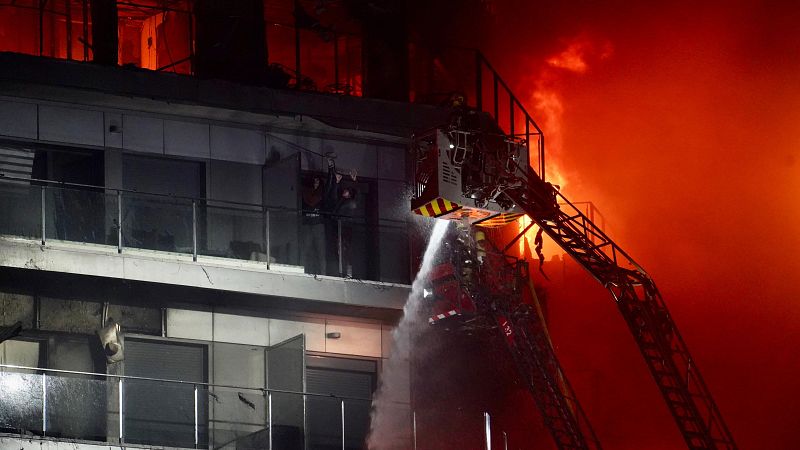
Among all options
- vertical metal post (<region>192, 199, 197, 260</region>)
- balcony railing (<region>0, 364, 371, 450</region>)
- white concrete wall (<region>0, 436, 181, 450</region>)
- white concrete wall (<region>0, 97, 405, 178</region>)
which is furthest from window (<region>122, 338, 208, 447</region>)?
white concrete wall (<region>0, 97, 405, 178</region>)

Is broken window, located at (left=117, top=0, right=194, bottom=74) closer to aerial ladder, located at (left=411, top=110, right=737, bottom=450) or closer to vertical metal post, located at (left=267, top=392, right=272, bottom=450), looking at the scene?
aerial ladder, located at (left=411, top=110, right=737, bottom=450)

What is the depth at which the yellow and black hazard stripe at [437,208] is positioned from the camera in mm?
36000

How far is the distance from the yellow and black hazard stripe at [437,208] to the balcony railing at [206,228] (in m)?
1.99

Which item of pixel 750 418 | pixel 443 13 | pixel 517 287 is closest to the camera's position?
pixel 517 287

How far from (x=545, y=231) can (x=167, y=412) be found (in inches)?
320

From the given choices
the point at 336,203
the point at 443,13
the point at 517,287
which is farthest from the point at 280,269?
the point at 443,13

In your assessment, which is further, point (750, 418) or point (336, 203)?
point (750, 418)

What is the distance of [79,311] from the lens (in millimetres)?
35000

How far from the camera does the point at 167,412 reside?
109 feet

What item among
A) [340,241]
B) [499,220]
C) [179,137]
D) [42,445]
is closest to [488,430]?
[499,220]

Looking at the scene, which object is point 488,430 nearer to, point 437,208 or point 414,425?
point 414,425

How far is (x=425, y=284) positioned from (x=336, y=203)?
2315 millimetres

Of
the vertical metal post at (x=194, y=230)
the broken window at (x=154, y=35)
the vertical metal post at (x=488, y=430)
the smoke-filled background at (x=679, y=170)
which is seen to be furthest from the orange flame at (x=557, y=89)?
the vertical metal post at (x=194, y=230)

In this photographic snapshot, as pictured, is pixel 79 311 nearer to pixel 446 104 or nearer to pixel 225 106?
pixel 225 106
